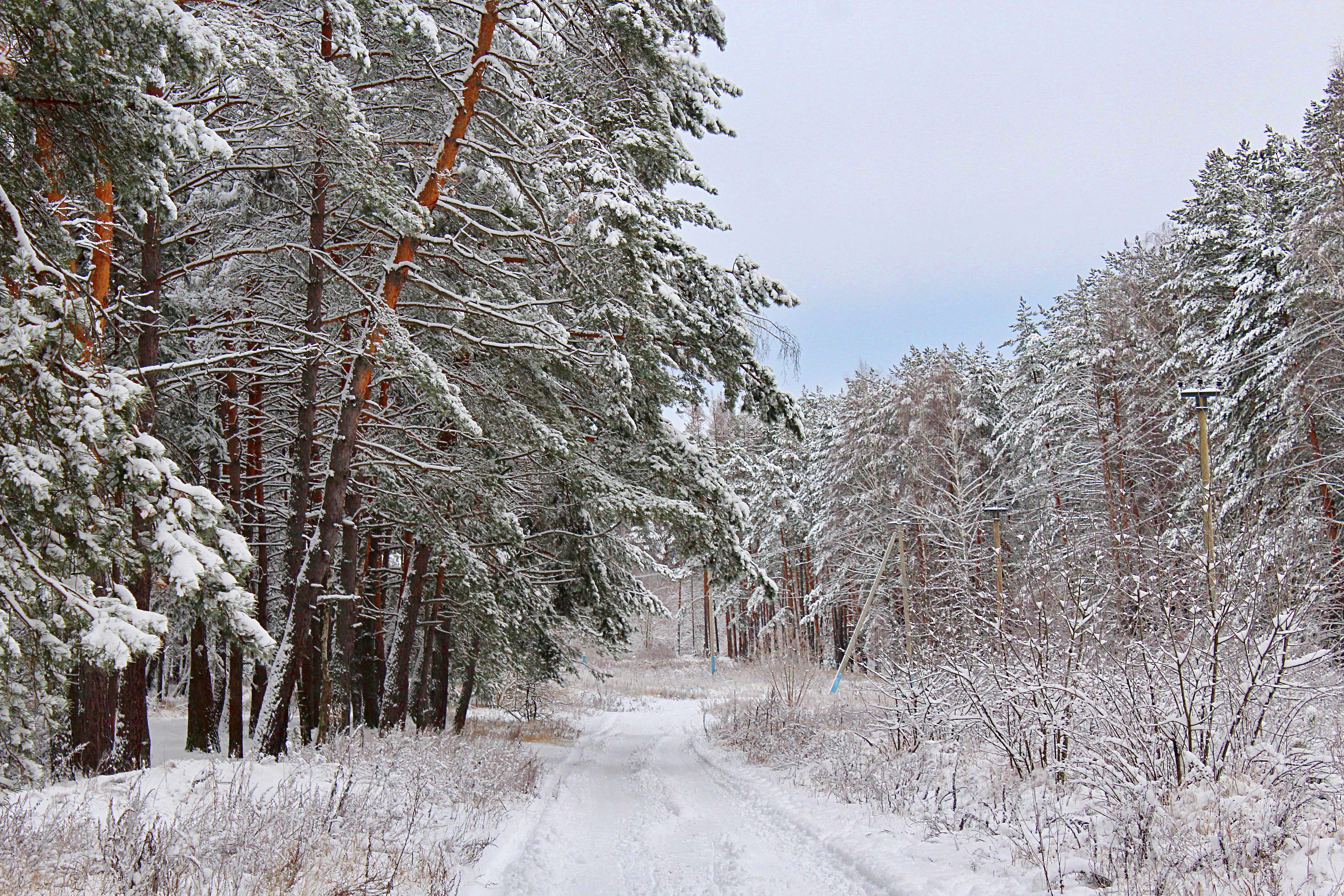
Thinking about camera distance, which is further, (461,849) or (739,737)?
(739,737)

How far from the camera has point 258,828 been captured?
509 centimetres

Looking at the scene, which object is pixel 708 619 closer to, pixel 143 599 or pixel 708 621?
pixel 708 621

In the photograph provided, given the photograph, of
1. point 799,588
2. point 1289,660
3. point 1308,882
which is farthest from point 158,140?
point 799,588

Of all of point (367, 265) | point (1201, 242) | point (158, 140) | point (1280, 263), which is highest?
point (1201, 242)

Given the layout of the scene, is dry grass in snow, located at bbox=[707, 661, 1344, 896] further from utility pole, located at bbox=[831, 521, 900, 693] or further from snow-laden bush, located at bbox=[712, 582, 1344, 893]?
utility pole, located at bbox=[831, 521, 900, 693]

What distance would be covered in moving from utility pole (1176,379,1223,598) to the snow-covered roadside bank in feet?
18.2

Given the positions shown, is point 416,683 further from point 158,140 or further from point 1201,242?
point 1201,242

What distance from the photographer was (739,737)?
1450cm

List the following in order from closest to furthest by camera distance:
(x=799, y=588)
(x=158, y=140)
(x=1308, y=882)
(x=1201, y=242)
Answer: (x=1308, y=882) → (x=158, y=140) → (x=1201, y=242) → (x=799, y=588)

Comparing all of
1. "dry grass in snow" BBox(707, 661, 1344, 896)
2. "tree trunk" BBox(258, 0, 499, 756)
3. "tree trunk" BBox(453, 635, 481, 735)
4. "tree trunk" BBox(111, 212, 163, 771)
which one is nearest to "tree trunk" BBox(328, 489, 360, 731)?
"tree trunk" BBox(258, 0, 499, 756)

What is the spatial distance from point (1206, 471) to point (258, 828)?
11786 mm

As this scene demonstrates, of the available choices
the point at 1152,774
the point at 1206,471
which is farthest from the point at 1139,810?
Result: the point at 1206,471

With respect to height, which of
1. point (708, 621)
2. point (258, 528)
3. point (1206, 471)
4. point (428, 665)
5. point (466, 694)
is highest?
point (1206, 471)

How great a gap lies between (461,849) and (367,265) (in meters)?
8.34
